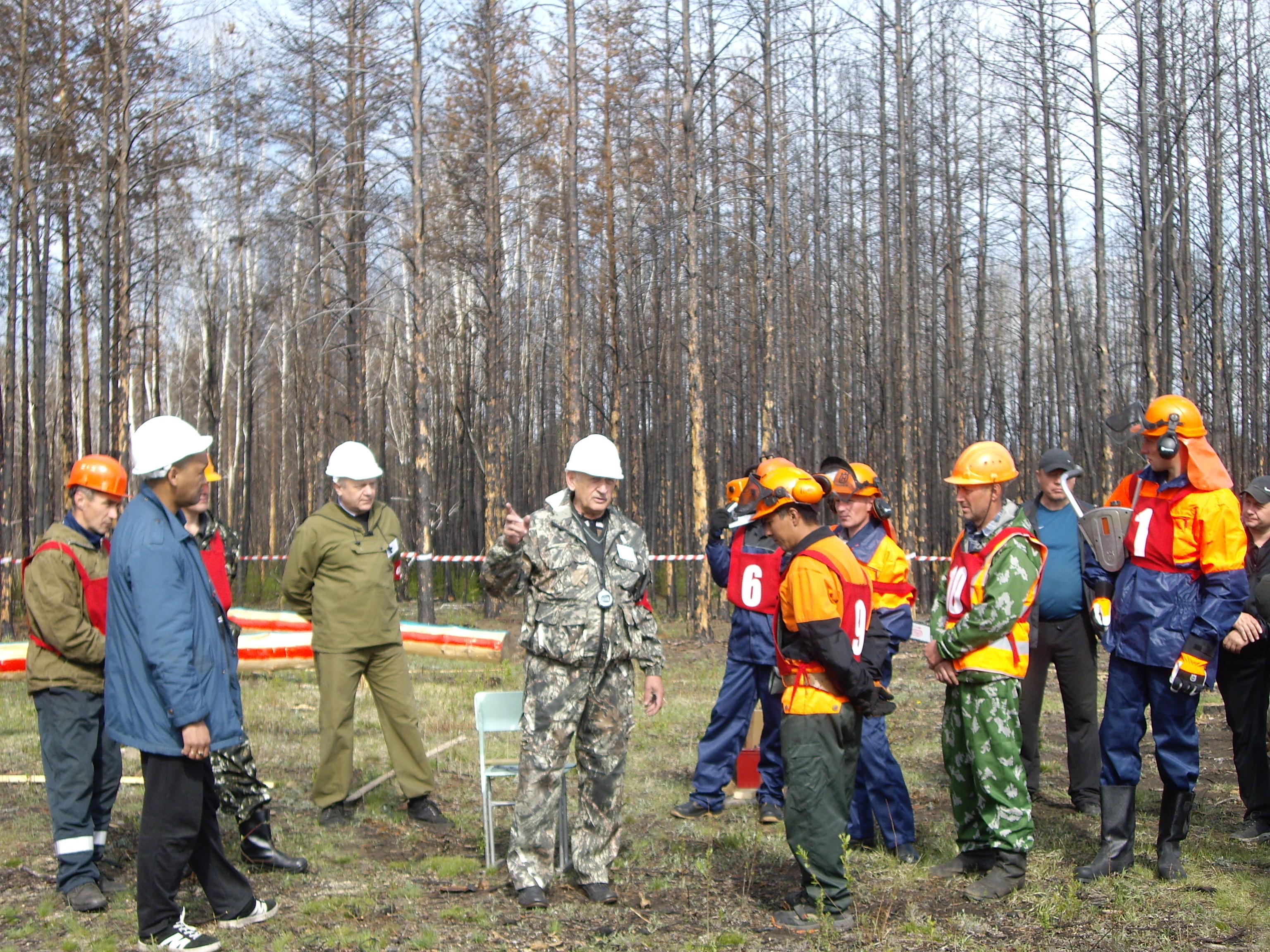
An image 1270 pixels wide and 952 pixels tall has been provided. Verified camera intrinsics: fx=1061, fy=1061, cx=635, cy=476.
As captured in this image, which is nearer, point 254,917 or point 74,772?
point 254,917

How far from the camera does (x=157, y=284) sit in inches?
679

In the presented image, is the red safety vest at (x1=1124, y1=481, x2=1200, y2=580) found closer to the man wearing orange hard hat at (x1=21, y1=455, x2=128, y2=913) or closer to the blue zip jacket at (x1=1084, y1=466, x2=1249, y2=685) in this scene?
the blue zip jacket at (x1=1084, y1=466, x2=1249, y2=685)

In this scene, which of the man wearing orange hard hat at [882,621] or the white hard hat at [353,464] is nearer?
the man wearing orange hard hat at [882,621]

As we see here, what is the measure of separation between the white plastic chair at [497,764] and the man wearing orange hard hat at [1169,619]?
2.43 m

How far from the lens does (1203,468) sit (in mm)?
4824

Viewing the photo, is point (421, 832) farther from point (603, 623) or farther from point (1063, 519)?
point (1063, 519)

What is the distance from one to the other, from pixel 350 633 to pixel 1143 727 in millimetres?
4081

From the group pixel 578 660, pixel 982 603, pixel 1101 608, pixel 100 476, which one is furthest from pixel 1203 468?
pixel 100 476

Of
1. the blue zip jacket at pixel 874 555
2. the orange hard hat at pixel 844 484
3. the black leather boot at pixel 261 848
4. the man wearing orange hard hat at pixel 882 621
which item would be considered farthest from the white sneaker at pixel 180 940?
the orange hard hat at pixel 844 484

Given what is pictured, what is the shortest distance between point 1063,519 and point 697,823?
283cm

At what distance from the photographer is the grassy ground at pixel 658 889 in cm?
427

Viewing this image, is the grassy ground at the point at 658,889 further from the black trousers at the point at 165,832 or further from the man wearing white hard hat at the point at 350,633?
the black trousers at the point at 165,832

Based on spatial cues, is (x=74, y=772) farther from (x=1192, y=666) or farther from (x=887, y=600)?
(x=1192, y=666)

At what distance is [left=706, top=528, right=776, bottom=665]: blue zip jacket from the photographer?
6000 mm
